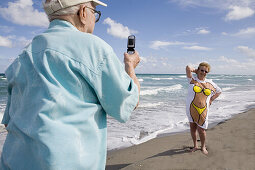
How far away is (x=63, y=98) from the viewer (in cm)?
102

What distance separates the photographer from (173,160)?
4.48m

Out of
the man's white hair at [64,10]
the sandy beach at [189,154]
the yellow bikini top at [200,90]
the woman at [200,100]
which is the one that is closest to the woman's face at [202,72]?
the woman at [200,100]

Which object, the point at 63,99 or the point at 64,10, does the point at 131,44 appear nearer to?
the point at 64,10

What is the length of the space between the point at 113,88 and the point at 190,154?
4.26 metres

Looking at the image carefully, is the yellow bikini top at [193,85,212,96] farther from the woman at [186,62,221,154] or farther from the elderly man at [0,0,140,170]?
the elderly man at [0,0,140,170]

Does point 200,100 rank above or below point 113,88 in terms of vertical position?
below

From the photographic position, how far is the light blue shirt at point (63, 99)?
100 centimetres

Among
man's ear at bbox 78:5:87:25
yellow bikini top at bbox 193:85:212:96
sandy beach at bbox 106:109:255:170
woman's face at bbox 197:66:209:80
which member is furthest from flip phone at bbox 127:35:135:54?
woman's face at bbox 197:66:209:80

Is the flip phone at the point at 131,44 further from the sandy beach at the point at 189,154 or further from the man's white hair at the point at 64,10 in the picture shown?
the sandy beach at the point at 189,154

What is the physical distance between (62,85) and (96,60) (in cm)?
21

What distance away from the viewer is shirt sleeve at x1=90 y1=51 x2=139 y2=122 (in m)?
1.06

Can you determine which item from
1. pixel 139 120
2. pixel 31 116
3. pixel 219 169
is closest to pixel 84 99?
pixel 31 116


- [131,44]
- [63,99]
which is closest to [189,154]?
[131,44]

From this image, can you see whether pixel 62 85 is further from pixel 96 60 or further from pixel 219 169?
pixel 219 169
